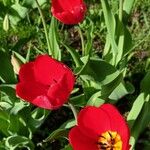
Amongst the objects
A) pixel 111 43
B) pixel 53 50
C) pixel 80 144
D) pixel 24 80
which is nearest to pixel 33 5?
pixel 53 50

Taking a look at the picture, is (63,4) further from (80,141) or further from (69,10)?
(80,141)

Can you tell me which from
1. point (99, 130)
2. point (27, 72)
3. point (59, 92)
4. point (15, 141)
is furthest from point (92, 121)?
point (15, 141)

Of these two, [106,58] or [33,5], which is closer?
[106,58]

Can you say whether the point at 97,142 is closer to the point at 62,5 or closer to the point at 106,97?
the point at 106,97

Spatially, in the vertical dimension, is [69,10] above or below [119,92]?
above

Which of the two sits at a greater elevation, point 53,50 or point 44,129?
point 53,50

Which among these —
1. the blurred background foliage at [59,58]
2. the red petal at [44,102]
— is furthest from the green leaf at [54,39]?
the red petal at [44,102]

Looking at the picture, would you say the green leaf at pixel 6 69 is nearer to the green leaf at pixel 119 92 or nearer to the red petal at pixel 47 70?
the red petal at pixel 47 70
